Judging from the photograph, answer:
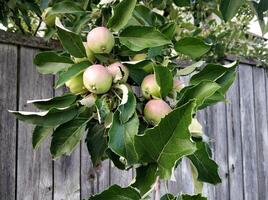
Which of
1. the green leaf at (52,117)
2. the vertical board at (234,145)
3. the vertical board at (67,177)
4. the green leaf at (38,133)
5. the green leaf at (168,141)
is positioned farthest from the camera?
the vertical board at (234,145)

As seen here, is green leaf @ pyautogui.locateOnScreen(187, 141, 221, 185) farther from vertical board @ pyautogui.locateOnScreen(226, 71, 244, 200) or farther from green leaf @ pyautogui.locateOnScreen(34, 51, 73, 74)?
vertical board @ pyautogui.locateOnScreen(226, 71, 244, 200)

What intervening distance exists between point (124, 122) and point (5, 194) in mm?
910

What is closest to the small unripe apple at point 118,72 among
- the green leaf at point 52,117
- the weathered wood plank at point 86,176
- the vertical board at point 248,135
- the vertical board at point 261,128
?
the green leaf at point 52,117

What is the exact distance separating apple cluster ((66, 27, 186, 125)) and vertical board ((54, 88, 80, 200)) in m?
0.82

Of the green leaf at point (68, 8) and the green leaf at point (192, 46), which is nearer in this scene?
the green leaf at point (192, 46)

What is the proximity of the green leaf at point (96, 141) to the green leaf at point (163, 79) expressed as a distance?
211 mm

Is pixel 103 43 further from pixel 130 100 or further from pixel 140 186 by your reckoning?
pixel 140 186

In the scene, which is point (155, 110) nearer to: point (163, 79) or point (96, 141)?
point (163, 79)

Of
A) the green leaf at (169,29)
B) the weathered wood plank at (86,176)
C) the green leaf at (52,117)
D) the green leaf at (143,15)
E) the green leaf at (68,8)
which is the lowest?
the weathered wood plank at (86,176)

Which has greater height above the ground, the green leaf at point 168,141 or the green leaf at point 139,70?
the green leaf at point 139,70

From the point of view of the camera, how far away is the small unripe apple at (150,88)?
2.57ft

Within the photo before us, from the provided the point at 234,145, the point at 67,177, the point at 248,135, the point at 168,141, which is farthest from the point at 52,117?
the point at 248,135

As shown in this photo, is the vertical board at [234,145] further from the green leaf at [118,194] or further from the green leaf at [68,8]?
the green leaf at [118,194]

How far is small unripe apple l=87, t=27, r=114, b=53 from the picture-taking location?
0.81 m
